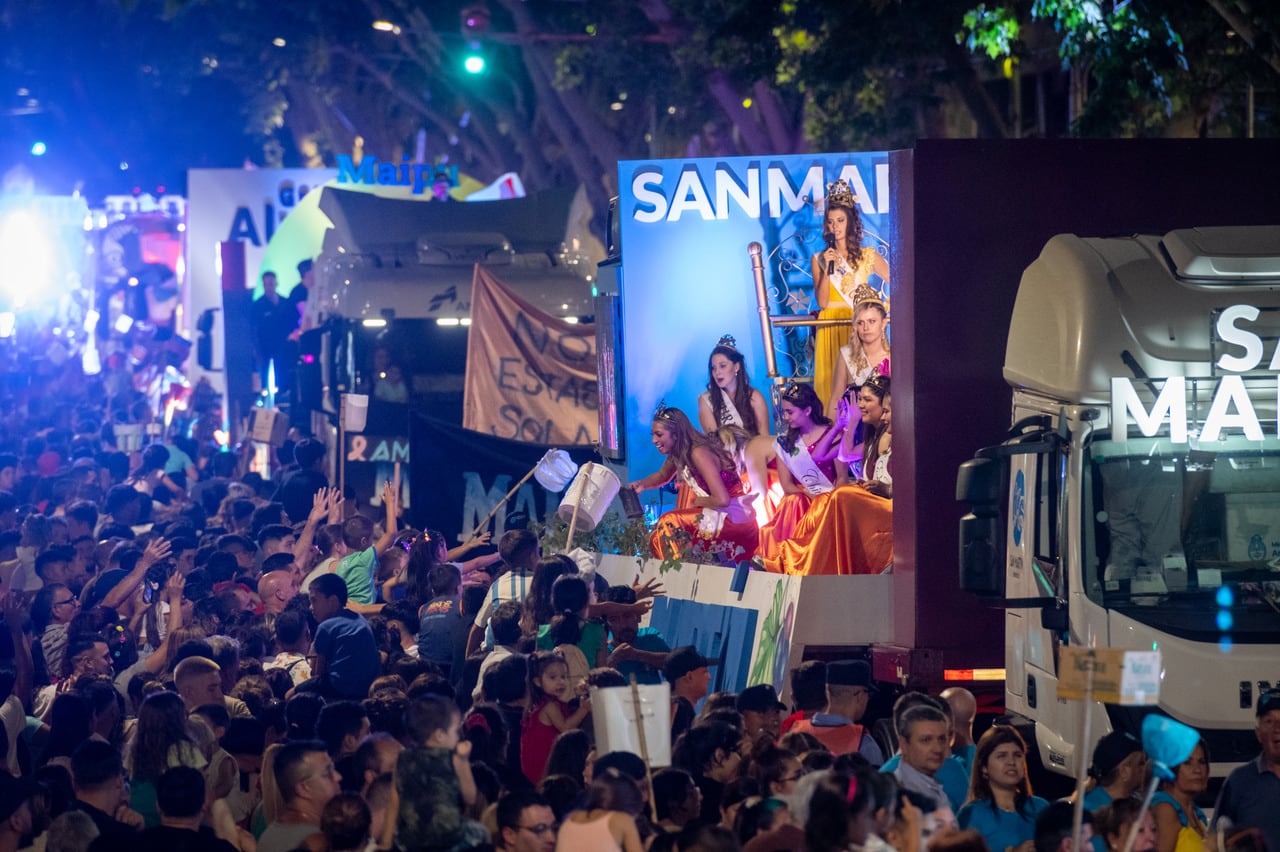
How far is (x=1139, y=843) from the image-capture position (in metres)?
7.62

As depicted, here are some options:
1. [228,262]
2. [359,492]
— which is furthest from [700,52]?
[359,492]

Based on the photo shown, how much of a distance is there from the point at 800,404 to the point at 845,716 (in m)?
5.05

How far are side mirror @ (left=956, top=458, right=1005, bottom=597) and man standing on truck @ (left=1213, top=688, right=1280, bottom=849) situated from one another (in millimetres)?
1427

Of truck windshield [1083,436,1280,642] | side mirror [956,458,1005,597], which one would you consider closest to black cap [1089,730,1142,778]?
truck windshield [1083,436,1280,642]

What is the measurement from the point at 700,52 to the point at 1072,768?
2123 centimetres

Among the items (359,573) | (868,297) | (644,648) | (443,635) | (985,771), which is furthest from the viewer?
(868,297)

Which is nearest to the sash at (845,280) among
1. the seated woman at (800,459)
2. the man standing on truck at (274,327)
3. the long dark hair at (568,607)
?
the seated woman at (800,459)

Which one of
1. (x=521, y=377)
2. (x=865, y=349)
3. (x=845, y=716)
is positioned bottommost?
(x=845, y=716)

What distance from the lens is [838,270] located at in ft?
53.8

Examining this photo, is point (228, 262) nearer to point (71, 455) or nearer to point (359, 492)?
point (71, 455)

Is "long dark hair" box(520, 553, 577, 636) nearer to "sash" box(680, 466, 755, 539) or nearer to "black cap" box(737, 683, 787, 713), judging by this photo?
"black cap" box(737, 683, 787, 713)

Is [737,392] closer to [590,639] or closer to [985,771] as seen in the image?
[590,639]

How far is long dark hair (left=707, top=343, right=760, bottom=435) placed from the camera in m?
16.2

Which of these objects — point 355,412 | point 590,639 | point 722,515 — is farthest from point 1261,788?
point 355,412
